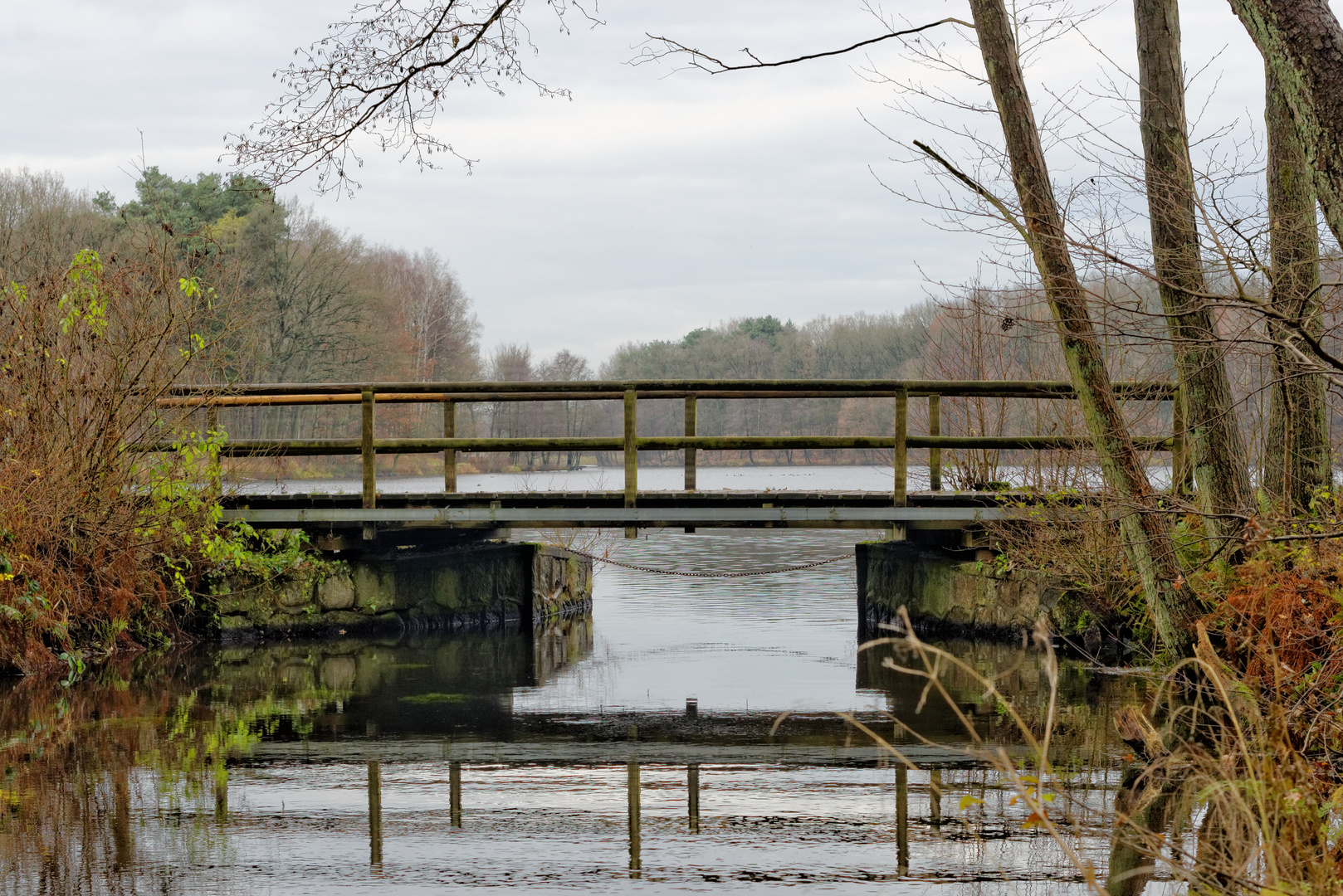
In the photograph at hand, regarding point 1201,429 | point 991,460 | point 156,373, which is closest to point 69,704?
point 156,373

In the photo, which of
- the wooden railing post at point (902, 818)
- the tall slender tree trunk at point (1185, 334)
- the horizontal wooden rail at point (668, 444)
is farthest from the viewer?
the horizontal wooden rail at point (668, 444)

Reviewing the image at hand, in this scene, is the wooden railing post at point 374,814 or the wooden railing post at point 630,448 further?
the wooden railing post at point 630,448

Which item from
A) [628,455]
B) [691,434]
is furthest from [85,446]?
[691,434]

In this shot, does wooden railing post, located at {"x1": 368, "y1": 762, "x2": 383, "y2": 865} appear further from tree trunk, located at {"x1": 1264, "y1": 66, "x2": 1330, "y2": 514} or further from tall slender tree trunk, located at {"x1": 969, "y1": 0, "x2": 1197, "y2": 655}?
tree trunk, located at {"x1": 1264, "y1": 66, "x2": 1330, "y2": 514}

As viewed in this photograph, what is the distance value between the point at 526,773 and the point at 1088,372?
3.91 m

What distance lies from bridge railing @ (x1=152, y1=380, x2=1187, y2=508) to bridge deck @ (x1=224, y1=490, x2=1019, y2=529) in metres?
0.19

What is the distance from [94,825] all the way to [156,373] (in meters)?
5.94

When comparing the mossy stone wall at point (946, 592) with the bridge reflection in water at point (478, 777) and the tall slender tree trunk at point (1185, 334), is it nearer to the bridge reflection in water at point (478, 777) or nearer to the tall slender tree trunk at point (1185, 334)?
the bridge reflection in water at point (478, 777)

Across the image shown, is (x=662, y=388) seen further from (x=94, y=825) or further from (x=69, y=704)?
(x=94, y=825)

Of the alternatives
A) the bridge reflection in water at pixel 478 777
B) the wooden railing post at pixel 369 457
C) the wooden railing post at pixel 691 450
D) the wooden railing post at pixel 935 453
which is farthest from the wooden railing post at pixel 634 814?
the wooden railing post at pixel 935 453

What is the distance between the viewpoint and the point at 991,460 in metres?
13.4

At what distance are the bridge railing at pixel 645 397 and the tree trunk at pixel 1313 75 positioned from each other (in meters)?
5.88

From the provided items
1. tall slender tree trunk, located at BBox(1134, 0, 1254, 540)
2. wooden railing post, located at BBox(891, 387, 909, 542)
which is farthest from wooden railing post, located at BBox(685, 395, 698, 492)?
tall slender tree trunk, located at BBox(1134, 0, 1254, 540)

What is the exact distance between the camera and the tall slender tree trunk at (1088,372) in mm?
7840
